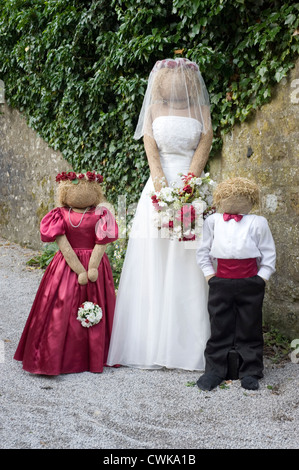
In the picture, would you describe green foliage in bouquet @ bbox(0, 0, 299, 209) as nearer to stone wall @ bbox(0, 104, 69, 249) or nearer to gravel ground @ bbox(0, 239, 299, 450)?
stone wall @ bbox(0, 104, 69, 249)

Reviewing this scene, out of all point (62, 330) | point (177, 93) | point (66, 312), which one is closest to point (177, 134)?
point (177, 93)

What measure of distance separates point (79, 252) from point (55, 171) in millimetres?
4491

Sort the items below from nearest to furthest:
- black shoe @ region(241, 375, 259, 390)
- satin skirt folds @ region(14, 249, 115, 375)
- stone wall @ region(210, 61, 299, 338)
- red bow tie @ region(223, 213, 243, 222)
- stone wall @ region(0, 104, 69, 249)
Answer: black shoe @ region(241, 375, 259, 390) < red bow tie @ region(223, 213, 243, 222) < satin skirt folds @ region(14, 249, 115, 375) < stone wall @ region(210, 61, 299, 338) < stone wall @ region(0, 104, 69, 249)

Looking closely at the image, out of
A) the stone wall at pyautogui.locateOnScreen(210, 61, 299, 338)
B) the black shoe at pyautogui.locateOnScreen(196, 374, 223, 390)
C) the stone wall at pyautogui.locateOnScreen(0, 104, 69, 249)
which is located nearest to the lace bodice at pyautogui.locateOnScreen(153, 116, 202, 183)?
the stone wall at pyautogui.locateOnScreen(210, 61, 299, 338)

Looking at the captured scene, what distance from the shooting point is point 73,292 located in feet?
11.8

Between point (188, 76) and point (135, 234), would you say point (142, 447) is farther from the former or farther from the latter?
point (188, 76)

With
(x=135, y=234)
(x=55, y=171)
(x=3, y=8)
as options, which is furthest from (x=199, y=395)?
(x=3, y=8)

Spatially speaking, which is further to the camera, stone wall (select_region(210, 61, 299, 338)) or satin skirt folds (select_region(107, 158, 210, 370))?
stone wall (select_region(210, 61, 299, 338))

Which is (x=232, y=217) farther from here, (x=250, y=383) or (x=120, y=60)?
(x=120, y=60)

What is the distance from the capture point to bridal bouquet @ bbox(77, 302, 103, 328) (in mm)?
3540

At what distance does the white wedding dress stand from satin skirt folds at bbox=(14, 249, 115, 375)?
167mm

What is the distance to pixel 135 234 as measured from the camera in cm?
378

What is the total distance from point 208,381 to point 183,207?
3.85 ft
